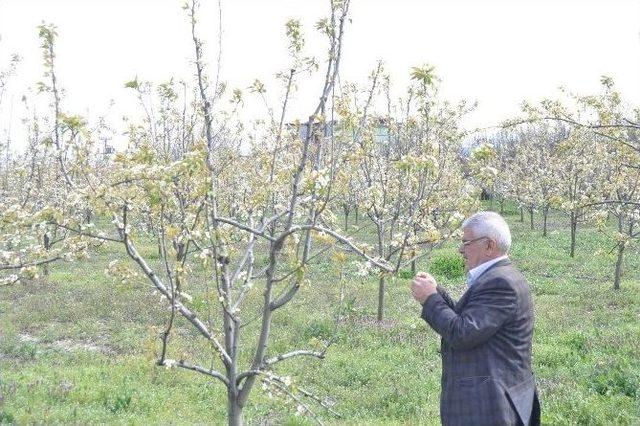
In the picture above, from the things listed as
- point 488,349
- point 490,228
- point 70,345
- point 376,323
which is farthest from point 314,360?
point 490,228

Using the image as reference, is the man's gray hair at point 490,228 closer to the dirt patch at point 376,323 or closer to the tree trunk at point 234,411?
the tree trunk at point 234,411

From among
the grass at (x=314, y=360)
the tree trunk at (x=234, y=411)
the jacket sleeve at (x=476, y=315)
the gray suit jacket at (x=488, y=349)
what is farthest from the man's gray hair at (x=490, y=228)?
the tree trunk at (x=234, y=411)

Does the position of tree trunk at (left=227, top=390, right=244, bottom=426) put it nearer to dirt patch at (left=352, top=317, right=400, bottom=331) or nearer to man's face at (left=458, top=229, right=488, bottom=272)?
man's face at (left=458, top=229, right=488, bottom=272)

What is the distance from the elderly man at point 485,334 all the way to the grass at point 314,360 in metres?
0.64

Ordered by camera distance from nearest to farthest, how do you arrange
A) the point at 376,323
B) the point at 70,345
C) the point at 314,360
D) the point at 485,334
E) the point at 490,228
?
the point at 485,334 → the point at 490,228 → the point at 314,360 → the point at 70,345 → the point at 376,323

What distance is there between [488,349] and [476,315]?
0.23 m

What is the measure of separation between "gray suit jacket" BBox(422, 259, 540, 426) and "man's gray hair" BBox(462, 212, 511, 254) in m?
0.13

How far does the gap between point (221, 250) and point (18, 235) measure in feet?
4.59

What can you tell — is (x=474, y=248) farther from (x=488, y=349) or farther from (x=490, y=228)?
(x=488, y=349)

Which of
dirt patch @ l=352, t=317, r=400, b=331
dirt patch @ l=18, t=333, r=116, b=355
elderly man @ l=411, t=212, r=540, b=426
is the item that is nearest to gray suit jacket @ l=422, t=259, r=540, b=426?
elderly man @ l=411, t=212, r=540, b=426

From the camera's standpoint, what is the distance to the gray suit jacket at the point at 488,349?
11.5 feet

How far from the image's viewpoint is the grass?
680 centimetres

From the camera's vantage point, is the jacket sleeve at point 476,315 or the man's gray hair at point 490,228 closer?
the jacket sleeve at point 476,315

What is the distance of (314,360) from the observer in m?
9.27
